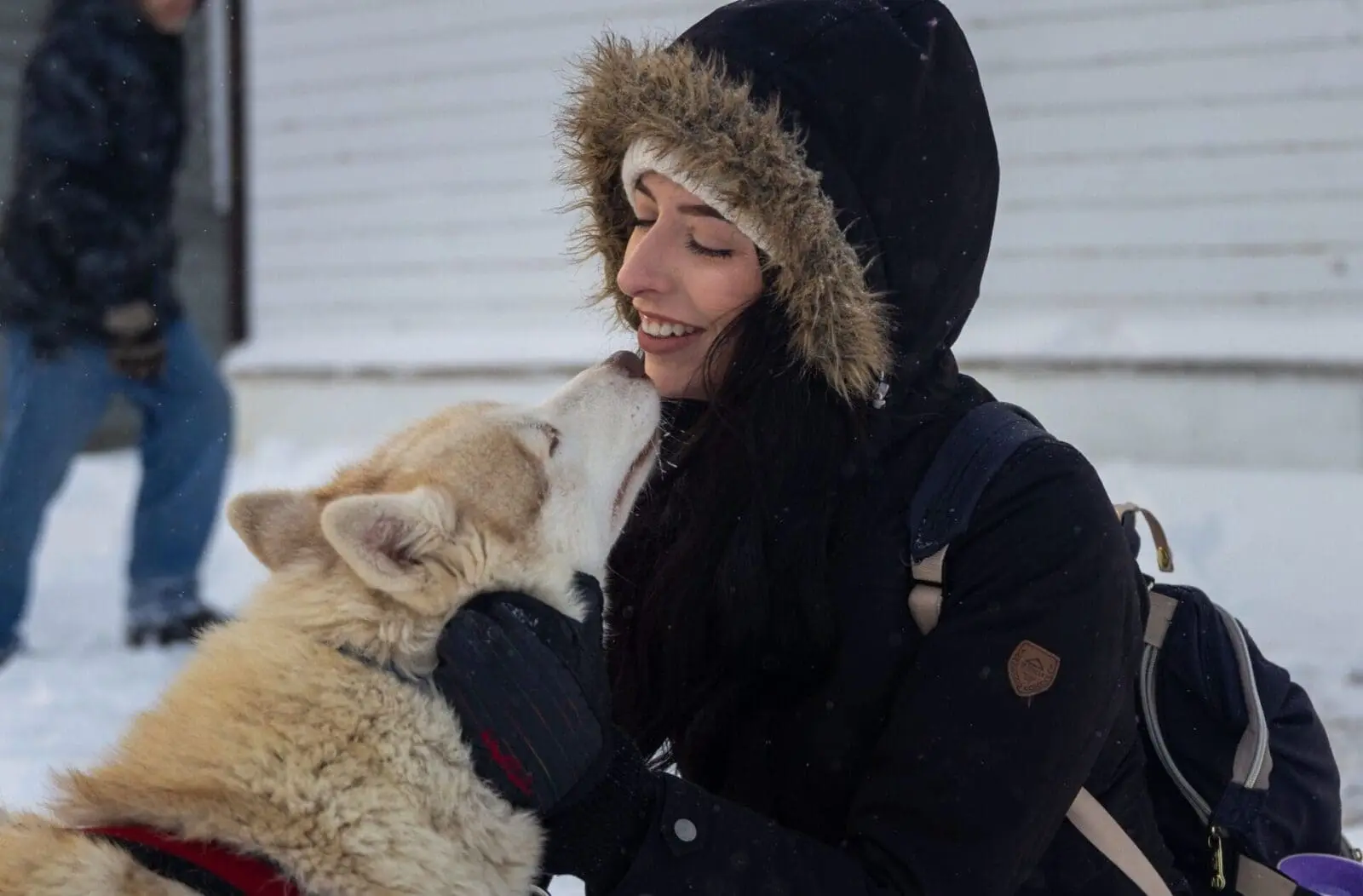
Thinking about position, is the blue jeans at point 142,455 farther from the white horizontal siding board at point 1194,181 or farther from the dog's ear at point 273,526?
the white horizontal siding board at point 1194,181

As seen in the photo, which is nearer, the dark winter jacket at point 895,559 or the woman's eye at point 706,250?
the dark winter jacket at point 895,559

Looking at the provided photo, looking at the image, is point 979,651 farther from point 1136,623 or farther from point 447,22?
point 447,22

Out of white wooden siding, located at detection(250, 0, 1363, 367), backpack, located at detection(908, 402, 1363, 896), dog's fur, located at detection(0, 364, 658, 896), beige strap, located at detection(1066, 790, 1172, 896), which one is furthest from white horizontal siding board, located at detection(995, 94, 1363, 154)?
dog's fur, located at detection(0, 364, 658, 896)

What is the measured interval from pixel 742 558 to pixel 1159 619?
72 cm

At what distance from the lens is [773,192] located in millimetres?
2166

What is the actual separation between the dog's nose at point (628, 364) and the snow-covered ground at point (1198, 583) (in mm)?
2338

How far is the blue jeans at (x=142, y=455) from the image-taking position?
17.3ft

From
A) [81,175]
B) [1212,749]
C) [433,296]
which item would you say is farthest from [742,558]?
[433,296]

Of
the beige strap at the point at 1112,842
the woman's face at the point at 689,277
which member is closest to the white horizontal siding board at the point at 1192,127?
the woman's face at the point at 689,277

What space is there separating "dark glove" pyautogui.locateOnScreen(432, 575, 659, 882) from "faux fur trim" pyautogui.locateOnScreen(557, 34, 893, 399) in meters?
0.66

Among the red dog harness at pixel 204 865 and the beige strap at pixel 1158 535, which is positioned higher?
the beige strap at pixel 1158 535

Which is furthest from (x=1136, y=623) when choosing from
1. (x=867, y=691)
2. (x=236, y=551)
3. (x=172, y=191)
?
(x=236, y=551)

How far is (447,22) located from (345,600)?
276 inches

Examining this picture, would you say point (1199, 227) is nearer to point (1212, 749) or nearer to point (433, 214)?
point (433, 214)
